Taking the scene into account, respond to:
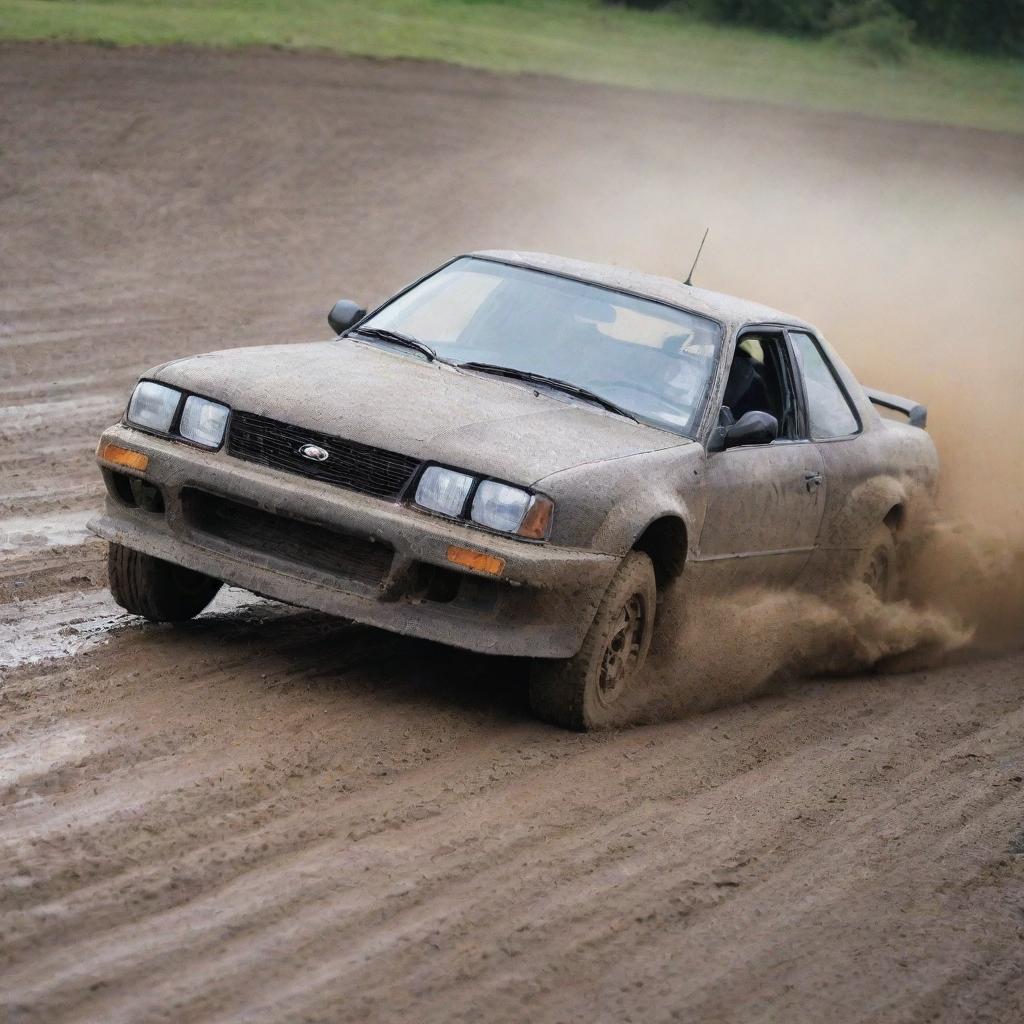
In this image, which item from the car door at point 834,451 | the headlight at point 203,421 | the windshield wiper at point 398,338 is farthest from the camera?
the car door at point 834,451

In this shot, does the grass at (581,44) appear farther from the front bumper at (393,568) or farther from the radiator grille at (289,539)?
the front bumper at (393,568)

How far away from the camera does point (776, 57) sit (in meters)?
36.2

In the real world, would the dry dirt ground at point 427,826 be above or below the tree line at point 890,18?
below

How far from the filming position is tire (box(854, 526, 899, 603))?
795cm

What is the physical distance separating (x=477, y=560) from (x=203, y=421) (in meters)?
1.18

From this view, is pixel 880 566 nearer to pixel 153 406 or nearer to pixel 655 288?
pixel 655 288

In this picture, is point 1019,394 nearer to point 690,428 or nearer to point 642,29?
point 690,428

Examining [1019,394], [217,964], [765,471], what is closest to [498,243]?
[1019,394]

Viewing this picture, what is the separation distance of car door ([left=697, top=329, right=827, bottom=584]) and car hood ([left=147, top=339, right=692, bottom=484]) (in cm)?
35

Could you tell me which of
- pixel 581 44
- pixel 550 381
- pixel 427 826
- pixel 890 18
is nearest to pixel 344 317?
pixel 550 381

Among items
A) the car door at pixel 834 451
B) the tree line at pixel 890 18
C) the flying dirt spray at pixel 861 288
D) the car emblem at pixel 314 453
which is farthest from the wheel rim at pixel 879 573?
the tree line at pixel 890 18

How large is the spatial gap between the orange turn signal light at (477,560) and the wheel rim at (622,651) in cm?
67

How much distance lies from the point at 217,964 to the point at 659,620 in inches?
120

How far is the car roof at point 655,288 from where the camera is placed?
7.22 meters
